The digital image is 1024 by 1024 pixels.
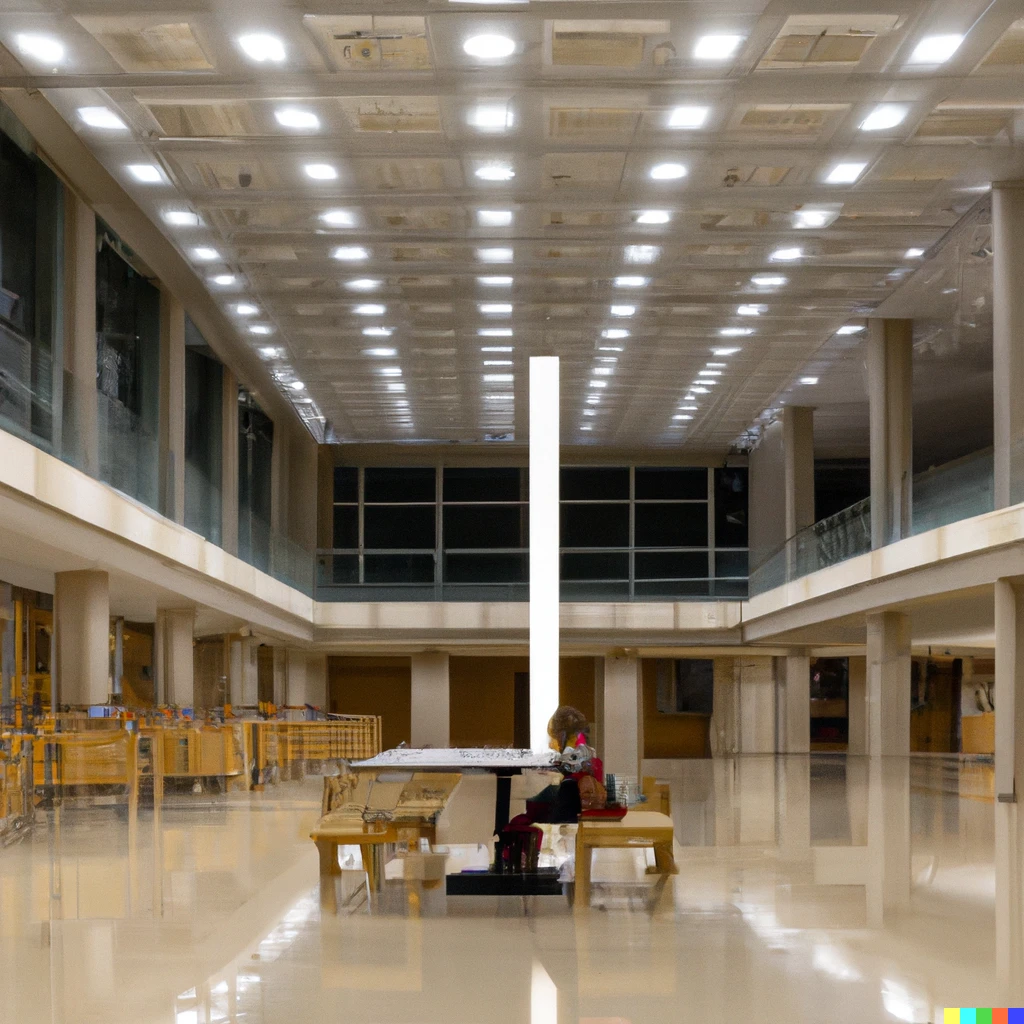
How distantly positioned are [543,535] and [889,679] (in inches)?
360

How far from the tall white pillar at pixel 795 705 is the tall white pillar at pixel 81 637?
58.8ft

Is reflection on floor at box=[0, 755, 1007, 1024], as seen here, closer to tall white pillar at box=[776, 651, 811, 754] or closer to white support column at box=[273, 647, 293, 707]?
tall white pillar at box=[776, 651, 811, 754]

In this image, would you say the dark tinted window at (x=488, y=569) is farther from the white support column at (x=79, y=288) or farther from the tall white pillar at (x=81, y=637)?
the white support column at (x=79, y=288)

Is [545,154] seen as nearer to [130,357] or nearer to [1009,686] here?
[1009,686]

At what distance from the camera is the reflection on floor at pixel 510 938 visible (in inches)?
187

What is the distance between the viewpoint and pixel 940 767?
78.6 ft

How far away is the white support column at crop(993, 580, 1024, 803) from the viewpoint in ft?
46.1

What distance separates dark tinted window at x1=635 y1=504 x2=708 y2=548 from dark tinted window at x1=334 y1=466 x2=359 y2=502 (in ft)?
21.7

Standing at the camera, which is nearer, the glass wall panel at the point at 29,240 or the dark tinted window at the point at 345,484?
the glass wall panel at the point at 29,240

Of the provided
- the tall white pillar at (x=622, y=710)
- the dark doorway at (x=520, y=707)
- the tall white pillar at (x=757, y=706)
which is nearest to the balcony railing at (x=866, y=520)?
the tall white pillar at (x=622, y=710)

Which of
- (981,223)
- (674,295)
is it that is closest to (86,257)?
(674,295)

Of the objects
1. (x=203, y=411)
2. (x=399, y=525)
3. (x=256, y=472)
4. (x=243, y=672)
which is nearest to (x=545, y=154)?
(x=203, y=411)

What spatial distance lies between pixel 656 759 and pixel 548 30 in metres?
23.0

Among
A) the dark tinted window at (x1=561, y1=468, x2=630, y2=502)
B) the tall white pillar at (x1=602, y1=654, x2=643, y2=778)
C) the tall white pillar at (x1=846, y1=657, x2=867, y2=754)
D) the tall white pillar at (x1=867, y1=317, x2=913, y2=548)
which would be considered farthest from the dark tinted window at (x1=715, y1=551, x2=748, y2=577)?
the tall white pillar at (x1=867, y1=317, x2=913, y2=548)
